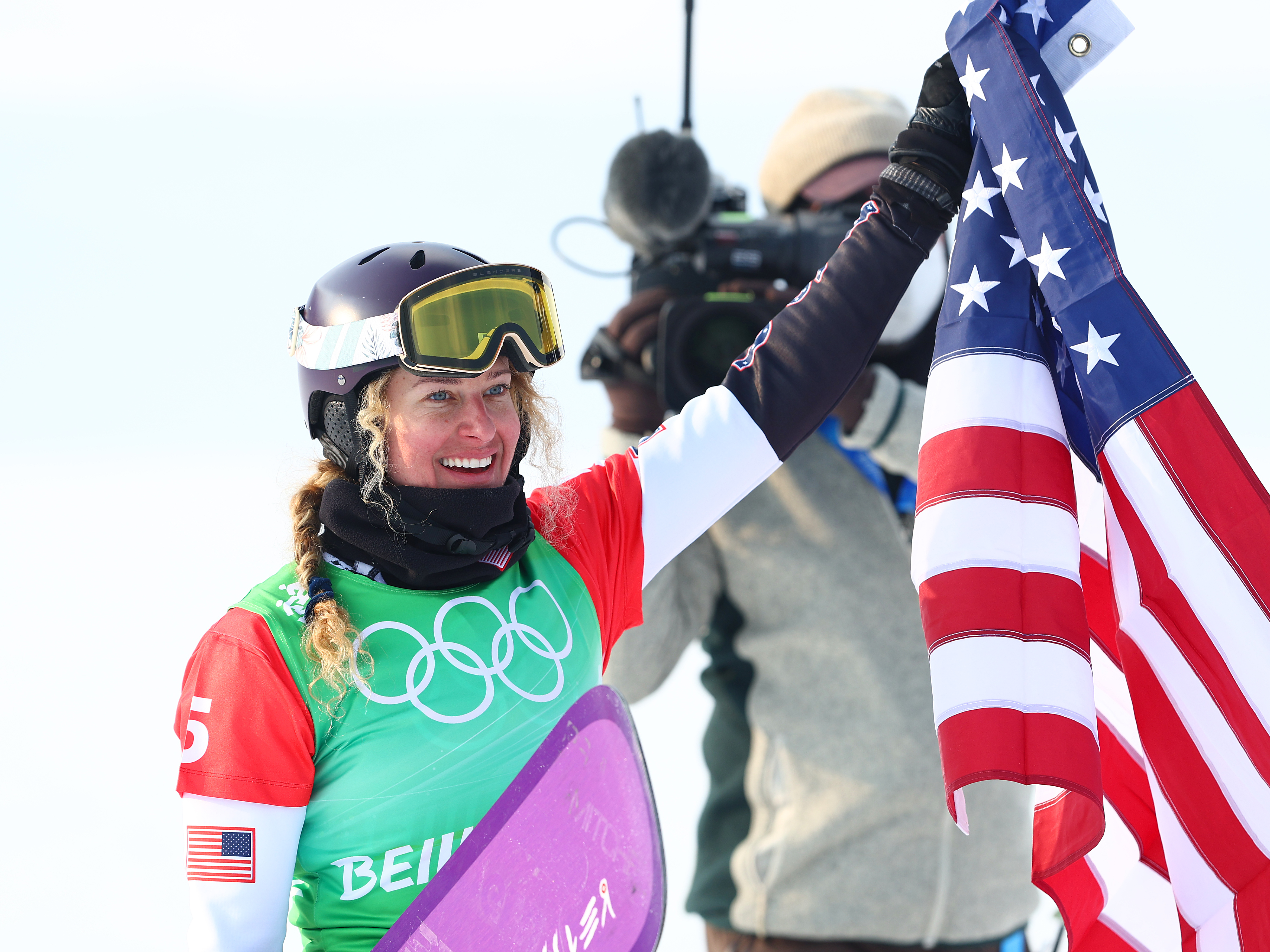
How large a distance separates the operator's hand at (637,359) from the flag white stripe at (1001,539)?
1.10m

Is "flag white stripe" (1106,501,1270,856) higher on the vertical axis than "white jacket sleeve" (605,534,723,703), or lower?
lower

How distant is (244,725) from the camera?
1.09m

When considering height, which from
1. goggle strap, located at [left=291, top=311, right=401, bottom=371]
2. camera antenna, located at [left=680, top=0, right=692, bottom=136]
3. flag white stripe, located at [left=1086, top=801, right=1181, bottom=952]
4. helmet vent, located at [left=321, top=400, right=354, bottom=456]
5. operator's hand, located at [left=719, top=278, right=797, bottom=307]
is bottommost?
flag white stripe, located at [left=1086, top=801, right=1181, bottom=952]

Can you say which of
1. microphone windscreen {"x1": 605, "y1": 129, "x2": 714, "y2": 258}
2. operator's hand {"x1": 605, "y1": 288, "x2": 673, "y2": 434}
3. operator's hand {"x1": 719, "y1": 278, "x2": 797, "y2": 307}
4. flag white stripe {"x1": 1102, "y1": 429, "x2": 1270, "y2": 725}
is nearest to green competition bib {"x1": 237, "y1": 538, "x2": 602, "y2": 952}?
flag white stripe {"x1": 1102, "y1": 429, "x2": 1270, "y2": 725}

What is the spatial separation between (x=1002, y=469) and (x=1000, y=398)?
0.09 metres

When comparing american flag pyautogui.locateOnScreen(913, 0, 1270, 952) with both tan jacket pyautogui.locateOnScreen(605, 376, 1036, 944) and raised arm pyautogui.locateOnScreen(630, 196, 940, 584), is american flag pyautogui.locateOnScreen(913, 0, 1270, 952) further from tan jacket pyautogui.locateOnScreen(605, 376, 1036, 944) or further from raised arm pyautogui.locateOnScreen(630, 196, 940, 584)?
tan jacket pyautogui.locateOnScreen(605, 376, 1036, 944)

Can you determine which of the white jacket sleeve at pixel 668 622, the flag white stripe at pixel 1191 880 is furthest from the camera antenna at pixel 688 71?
the flag white stripe at pixel 1191 880

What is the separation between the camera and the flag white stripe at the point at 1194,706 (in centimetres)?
118

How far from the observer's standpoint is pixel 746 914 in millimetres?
2250

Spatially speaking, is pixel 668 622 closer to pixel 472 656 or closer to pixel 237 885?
pixel 472 656

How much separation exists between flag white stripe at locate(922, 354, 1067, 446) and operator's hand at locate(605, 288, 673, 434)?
1.04 metres

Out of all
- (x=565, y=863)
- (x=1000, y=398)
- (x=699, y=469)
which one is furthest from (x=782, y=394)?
(x=565, y=863)

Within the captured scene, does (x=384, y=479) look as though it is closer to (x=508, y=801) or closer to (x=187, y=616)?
(x=508, y=801)

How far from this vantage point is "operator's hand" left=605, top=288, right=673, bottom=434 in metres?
2.36
